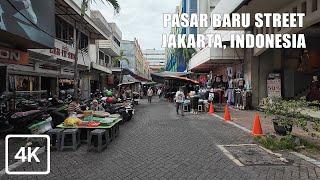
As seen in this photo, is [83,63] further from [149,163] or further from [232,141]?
[149,163]

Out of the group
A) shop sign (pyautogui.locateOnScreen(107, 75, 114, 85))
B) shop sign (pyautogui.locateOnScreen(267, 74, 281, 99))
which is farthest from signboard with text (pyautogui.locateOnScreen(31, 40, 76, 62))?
shop sign (pyautogui.locateOnScreen(107, 75, 114, 85))

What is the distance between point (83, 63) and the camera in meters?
26.6

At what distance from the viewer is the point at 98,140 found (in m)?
9.67

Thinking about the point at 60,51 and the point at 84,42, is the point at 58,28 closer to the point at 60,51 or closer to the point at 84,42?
the point at 60,51

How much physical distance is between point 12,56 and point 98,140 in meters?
6.22

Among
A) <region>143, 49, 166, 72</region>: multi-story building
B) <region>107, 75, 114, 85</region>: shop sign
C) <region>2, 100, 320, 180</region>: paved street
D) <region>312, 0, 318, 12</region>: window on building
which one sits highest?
<region>143, 49, 166, 72</region>: multi-story building

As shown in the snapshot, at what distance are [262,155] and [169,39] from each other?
1344cm

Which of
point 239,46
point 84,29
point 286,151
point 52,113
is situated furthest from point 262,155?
point 84,29

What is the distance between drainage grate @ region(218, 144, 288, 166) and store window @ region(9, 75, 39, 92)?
988cm

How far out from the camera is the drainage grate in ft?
27.4

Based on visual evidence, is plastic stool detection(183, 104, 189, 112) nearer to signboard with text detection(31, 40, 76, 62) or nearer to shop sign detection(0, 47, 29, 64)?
signboard with text detection(31, 40, 76, 62)

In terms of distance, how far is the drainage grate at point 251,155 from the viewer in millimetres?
8359

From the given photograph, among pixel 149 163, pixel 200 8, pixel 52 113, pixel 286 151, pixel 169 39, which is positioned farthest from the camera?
pixel 200 8

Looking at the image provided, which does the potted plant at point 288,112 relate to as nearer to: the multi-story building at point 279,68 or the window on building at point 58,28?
the multi-story building at point 279,68
